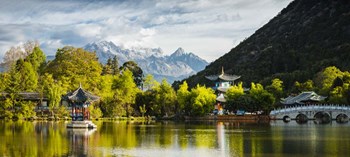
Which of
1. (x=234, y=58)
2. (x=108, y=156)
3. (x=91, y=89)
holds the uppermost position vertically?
(x=234, y=58)

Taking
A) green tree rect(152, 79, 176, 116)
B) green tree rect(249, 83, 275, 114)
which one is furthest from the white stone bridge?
green tree rect(152, 79, 176, 116)

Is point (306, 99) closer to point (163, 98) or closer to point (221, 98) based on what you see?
point (221, 98)

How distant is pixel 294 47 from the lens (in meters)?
134

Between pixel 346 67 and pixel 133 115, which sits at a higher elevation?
pixel 346 67

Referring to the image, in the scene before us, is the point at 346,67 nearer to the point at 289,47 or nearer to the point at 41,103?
the point at 289,47

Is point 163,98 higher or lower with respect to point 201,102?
higher

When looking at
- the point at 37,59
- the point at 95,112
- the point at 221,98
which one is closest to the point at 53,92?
the point at 95,112

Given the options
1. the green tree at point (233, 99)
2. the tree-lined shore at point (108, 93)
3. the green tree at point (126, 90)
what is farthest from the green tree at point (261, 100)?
the green tree at point (126, 90)

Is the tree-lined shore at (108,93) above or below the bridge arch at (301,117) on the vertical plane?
above

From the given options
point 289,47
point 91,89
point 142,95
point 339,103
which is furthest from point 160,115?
point 289,47

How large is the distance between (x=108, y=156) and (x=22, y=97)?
44181 mm

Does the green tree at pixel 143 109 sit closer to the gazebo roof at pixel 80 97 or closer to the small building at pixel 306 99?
the small building at pixel 306 99

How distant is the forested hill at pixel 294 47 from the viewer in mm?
108562

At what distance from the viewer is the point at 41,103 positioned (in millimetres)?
67875
